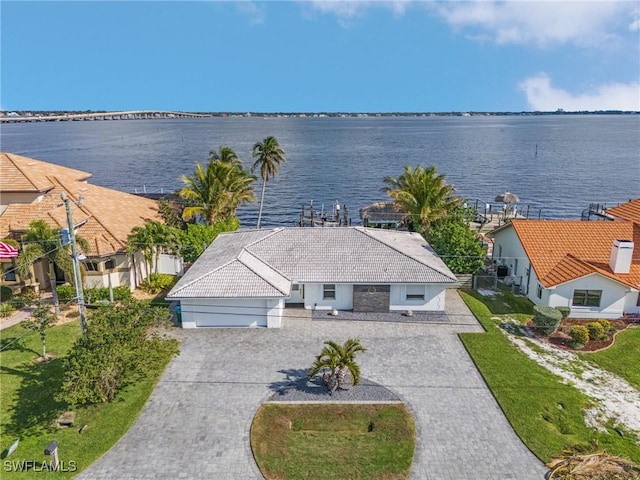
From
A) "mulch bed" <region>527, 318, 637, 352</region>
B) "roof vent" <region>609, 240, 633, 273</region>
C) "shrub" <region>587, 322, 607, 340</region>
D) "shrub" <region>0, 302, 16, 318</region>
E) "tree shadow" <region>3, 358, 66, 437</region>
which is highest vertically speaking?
"roof vent" <region>609, 240, 633, 273</region>

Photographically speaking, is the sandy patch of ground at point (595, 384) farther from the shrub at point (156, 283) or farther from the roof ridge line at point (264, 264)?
the shrub at point (156, 283)

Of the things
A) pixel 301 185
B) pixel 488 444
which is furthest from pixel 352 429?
pixel 301 185

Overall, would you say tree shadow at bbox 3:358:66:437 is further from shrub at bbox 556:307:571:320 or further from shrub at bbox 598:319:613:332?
shrub at bbox 598:319:613:332

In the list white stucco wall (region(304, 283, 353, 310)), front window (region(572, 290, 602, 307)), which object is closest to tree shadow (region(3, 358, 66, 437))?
white stucco wall (region(304, 283, 353, 310))

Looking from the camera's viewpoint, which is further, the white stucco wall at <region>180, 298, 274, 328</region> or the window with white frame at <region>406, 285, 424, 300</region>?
the window with white frame at <region>406, 285, 424, 300</region>

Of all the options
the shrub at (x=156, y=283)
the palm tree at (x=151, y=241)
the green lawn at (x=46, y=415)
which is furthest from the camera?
the shrub at (x=156, y=283)

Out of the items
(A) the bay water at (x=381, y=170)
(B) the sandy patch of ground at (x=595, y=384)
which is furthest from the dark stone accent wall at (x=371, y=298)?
(A) the bay water at (x=381, y=170)
